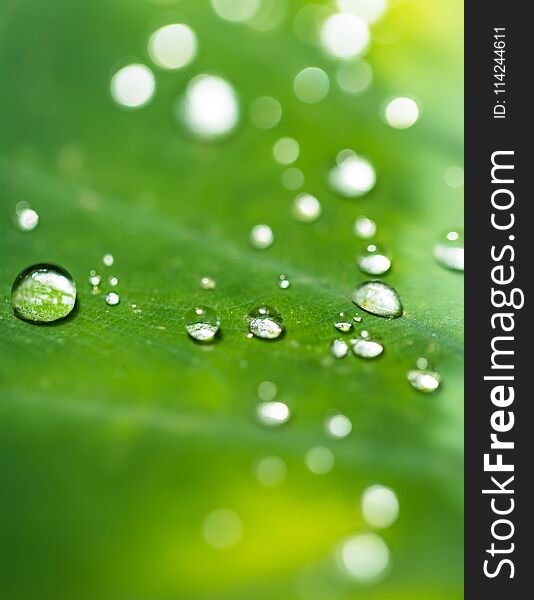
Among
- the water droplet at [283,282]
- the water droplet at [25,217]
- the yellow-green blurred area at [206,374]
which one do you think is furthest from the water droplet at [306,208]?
the water droplet at [25,217]

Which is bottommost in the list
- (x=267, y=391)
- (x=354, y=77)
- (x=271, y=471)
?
(x=271, y=471)

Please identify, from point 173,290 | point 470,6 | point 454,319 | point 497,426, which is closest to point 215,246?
point 173,290

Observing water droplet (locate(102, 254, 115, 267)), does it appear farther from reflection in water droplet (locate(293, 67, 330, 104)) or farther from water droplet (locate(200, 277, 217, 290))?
reflection in water droplet (locate(293, 67, 330, 104))

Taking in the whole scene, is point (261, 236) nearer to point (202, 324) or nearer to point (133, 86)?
point (202, 324)

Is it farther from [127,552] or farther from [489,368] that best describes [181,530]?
[489,368]

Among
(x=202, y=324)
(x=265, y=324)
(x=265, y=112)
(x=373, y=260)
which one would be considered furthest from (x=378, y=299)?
(x=265, y=112)

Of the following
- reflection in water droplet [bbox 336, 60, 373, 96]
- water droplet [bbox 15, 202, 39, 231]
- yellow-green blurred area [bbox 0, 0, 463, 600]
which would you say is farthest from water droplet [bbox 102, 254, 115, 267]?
reflection in water droplet [bbox 336, 60, 373, 96]
